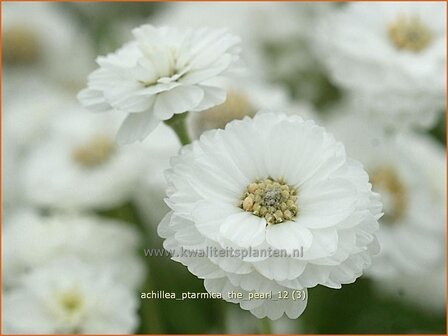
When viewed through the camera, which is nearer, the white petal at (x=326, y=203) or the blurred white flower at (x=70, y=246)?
the white petal at (x=326, y=203)

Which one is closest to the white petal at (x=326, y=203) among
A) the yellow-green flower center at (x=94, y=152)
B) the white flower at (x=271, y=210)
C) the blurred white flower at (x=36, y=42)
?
the white flower at (x=271, y=210)

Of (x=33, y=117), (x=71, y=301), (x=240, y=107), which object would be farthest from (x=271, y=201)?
(x=33, y=117)

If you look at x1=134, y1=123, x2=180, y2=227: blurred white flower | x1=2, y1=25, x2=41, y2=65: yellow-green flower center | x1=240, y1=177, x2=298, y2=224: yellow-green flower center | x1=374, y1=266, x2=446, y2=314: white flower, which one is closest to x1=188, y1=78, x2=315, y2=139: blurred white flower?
x1=134, y1=123, x2=180, y2=227: blurred white flower

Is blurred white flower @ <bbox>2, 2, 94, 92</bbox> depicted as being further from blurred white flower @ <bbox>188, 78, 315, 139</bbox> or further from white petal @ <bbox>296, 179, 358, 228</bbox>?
white petal @ <bbox>296, 179, 358, 228</bbox>

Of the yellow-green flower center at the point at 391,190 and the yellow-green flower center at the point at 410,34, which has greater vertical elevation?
the yellow-green flower center at the point at 410,34

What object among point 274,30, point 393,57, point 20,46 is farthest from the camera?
point 20,46

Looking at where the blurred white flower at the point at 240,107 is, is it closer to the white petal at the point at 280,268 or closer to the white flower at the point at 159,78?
the white flower at the point at 159,78

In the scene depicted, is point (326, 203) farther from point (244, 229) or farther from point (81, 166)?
point (81, 166)
